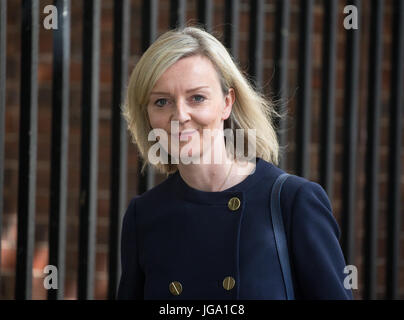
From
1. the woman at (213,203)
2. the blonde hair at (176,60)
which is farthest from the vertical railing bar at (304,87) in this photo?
the woman at (213,203)

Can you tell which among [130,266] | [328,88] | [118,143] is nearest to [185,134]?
[130,266]

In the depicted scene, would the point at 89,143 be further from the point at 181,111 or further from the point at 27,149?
the point at 181,111

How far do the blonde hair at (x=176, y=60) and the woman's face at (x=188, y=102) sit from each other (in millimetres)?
19

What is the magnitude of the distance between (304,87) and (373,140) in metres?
0.36

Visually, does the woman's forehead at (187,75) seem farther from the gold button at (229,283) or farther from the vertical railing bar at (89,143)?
the vertical railing bar at (89,143)

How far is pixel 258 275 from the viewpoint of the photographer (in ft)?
5.56

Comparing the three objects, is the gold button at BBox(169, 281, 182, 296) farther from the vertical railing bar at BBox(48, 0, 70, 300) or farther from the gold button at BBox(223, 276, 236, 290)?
the vertical railing bar at BBox(48, 0, 70, 300)

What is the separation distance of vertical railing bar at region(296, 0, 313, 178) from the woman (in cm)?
81

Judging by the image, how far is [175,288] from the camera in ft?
5.77

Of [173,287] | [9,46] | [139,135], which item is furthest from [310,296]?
[9,46]

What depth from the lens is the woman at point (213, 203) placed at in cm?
169

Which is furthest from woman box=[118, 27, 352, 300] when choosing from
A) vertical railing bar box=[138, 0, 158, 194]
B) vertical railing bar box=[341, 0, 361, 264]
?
vertical railing bar box=[341, 0, 361, 264]

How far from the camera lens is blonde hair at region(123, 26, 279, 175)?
5.64 ft

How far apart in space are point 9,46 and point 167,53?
2.02 metres
